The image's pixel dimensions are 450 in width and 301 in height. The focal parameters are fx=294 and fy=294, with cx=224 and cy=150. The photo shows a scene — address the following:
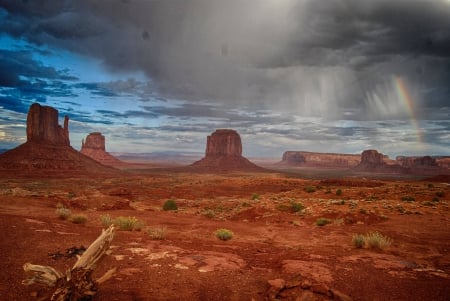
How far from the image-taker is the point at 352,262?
27.7 ft

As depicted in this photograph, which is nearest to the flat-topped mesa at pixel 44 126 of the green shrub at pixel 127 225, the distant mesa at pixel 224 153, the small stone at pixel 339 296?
the distant mesa at pixel 224 153

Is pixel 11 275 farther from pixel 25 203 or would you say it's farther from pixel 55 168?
pixel 55 168

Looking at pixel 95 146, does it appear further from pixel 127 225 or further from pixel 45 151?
pixel 127 225

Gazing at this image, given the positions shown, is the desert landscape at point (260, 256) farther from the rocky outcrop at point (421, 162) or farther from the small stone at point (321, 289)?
the rocky outcrop at point (421, 162)

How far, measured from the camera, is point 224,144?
16025 cm

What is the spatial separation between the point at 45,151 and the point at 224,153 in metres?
89.0

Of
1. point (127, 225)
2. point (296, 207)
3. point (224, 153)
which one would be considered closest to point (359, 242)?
point (127, 225)

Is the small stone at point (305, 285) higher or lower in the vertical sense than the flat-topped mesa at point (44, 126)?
lower

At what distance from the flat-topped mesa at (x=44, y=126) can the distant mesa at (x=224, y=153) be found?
6271cm

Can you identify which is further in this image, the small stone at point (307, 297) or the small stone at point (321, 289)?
the small stone at point (321, 289)

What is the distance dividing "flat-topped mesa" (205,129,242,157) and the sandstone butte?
238 feet

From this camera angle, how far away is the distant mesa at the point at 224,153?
147375 millimetres

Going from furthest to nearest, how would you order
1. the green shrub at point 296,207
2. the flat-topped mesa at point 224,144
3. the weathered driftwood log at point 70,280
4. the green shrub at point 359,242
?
the flat-topped mesa at point 224,144 < the green shrub at point 296,207 < the green shrub at point 359,242 < the weathered driftwood log at point 70,280

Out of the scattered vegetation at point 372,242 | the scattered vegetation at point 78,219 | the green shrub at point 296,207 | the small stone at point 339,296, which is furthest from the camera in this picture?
the green shrub at point 296,207
